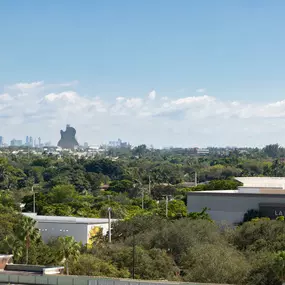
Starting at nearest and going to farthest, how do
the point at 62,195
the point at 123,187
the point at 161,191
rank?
1. the point at 62,195
2. the point at 161,191
3. the point at 123,187

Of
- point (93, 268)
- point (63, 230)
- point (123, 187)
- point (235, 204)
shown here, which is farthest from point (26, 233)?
point (123, 187)

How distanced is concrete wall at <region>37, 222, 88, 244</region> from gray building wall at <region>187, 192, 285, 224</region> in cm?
1643

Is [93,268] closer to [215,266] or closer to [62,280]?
[215,266]

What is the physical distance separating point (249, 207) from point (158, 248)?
76.5 feet

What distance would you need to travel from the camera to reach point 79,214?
86750mm

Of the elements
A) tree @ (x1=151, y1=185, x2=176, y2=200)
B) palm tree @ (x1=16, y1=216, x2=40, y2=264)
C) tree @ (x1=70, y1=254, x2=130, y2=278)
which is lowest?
tree @ (x1=70, y1=254, x2=130, y2=278)

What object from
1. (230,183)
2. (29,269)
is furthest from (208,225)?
(230,183)

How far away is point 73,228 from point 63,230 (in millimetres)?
938

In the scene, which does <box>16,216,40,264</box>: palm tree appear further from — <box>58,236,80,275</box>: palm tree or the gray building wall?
the gray building wall

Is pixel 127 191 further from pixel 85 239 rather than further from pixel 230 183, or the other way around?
pixel 85 239

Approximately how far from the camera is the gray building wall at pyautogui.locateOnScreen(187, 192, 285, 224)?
78438 mm

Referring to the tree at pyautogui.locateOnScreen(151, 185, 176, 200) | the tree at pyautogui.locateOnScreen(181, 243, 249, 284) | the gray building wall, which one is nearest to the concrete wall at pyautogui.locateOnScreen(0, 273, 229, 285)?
the tree at pyautogui.locateOnScreen(181, 243, 249, 284)

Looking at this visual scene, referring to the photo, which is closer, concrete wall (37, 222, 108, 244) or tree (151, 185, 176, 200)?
concrete wall (37, 222, 108, 244)

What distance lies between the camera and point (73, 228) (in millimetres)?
68062
